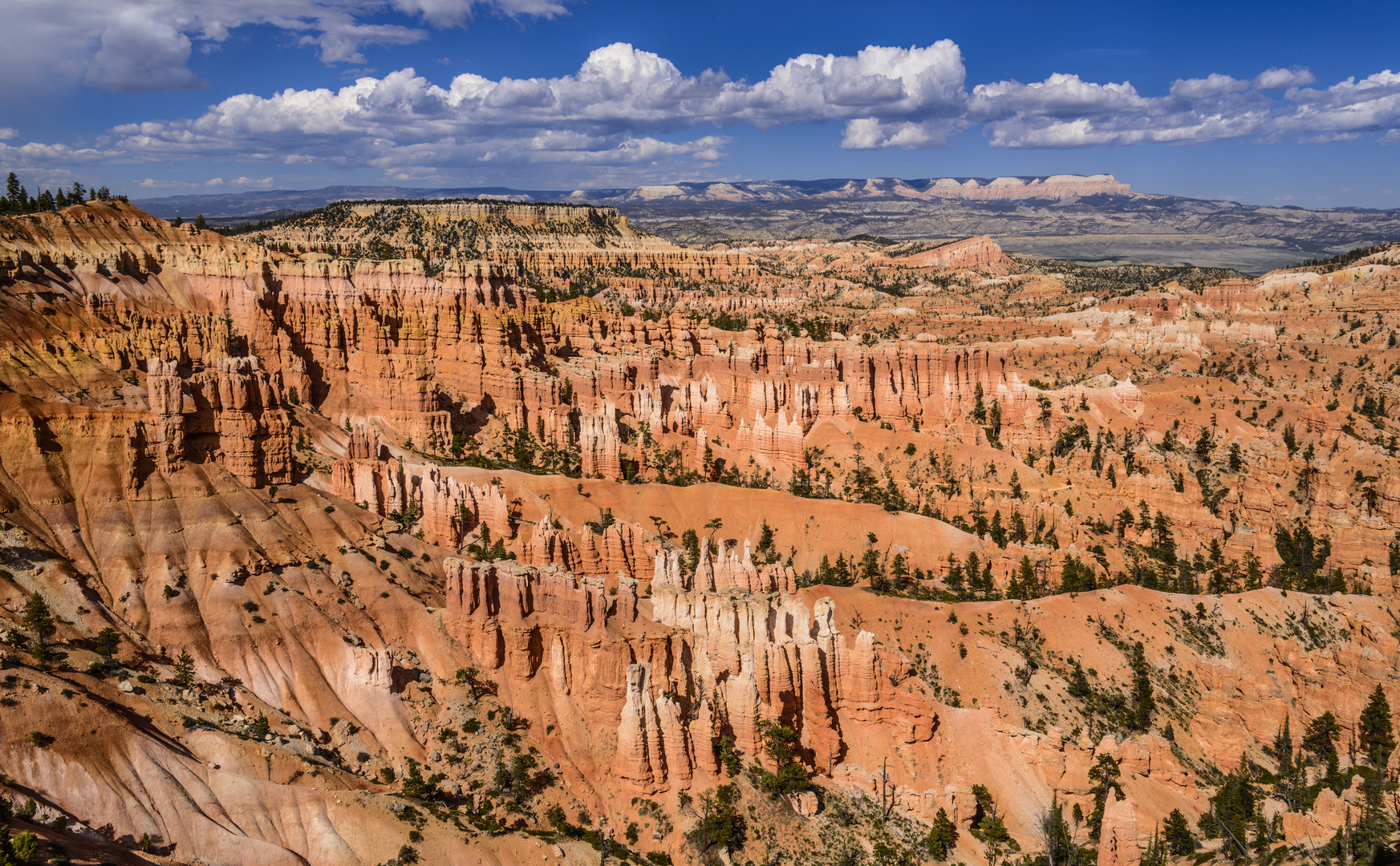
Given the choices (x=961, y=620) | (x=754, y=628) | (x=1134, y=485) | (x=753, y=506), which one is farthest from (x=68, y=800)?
(x=1134, y=485)

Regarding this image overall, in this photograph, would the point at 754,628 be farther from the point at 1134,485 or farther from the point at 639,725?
the point at 1134,485

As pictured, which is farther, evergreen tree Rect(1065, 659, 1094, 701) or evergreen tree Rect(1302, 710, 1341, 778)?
evergreen tree Rect(1065, 659, 1094, 701)

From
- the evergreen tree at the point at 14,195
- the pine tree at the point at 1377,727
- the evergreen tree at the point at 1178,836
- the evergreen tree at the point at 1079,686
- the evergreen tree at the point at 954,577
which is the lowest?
the evergreen tree at the point at 1178,836

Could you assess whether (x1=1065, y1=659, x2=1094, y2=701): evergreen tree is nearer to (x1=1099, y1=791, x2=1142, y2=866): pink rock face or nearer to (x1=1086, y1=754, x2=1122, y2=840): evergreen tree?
(x1=1086, y1=754, x2=1122, y2=840): evergreen tree

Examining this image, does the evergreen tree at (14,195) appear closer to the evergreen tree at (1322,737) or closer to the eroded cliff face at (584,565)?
the eroded cliff face at (584,565)

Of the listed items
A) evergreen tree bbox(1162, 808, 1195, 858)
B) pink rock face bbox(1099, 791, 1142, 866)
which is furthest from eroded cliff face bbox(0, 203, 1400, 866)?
evergreen tree bbox(1162, 808, 1195, 858)

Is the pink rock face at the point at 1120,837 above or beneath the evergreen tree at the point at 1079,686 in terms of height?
beneath

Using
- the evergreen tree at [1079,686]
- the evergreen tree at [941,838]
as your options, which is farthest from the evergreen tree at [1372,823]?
the evergreen tree at [941,838]

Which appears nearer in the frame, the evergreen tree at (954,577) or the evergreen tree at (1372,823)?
the evergreen tree at (1372,823)
